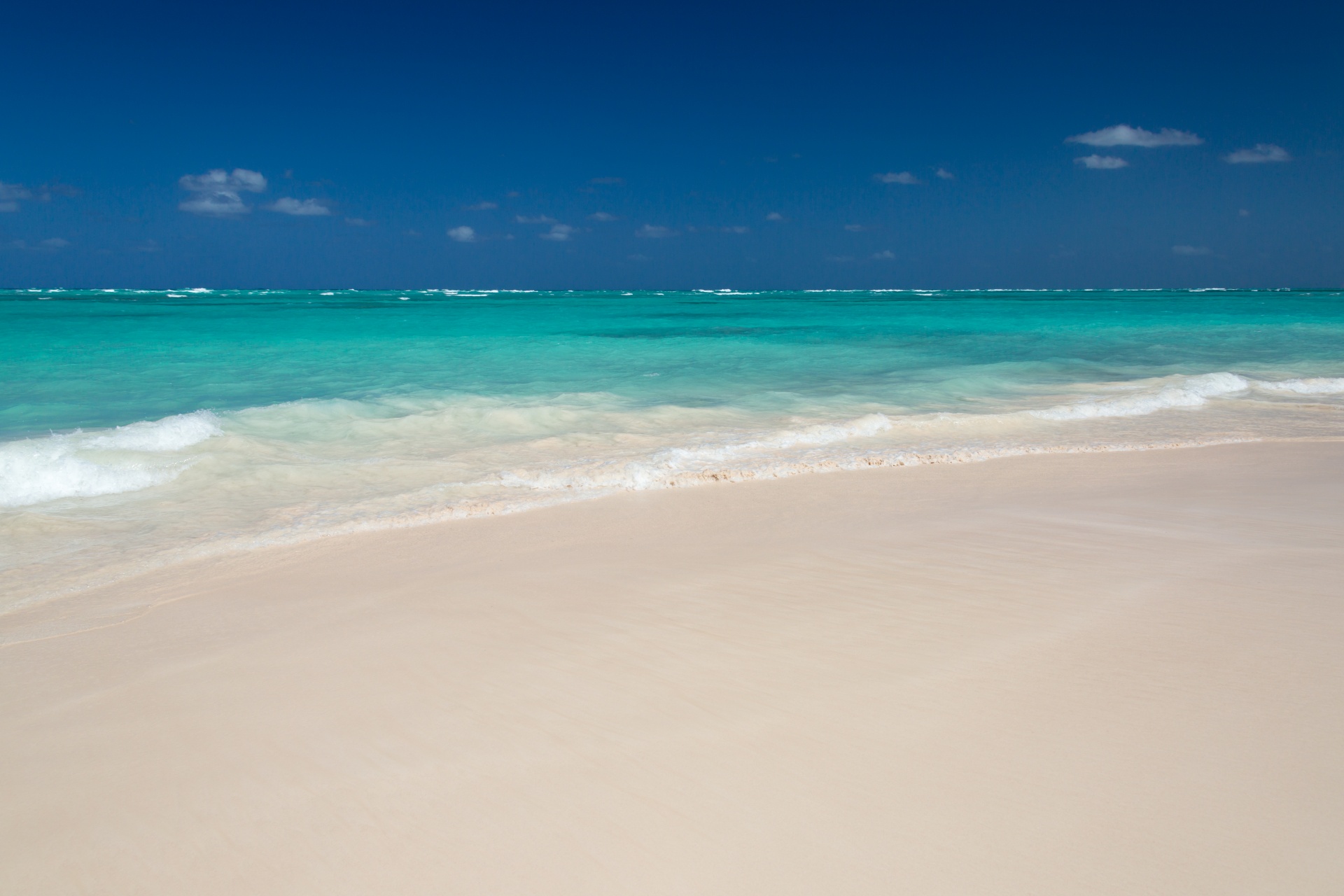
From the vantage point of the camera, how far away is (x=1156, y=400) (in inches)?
385

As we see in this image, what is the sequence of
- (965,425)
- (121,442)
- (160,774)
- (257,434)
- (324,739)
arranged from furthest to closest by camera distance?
(965,425), (257,434), (121,442), (324,739), (160,774)

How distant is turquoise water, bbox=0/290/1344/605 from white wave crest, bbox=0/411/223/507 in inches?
0.9

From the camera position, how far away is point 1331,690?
2.58 meters

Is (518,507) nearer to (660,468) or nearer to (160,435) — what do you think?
(660,468)

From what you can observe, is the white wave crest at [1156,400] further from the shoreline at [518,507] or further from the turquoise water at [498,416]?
the shoreline at [518,507]

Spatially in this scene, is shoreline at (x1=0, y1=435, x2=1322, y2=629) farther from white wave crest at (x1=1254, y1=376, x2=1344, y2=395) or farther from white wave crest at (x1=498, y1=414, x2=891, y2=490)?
white wave crest at (x1=1254, y1=376, x2=1344, y2=395)

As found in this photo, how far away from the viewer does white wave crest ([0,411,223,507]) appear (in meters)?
5.59

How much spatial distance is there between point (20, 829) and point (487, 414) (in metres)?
6.62

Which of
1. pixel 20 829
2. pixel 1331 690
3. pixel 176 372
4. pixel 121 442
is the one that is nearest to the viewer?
pixel 20 829

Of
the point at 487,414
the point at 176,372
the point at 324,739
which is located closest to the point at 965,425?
the point at 487,414

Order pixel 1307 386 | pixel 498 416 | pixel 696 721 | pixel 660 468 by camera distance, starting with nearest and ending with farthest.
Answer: pixel 696 721, pixel 660 468, pixel 498 416, pixel 1307 386

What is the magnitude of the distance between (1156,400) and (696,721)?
32.0 ft

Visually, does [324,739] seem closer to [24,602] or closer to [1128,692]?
[24,602]

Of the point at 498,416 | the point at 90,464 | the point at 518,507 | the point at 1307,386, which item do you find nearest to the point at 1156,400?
the point at 1307,386
